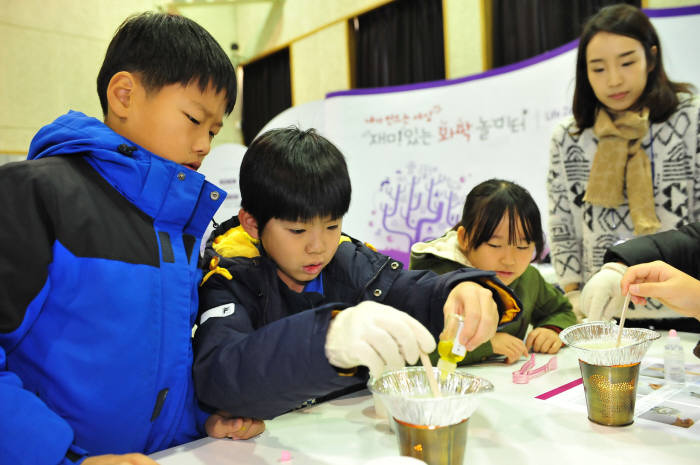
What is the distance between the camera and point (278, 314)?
3.68ft

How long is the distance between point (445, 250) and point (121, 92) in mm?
1026

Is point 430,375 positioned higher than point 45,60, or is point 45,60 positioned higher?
point 45,60

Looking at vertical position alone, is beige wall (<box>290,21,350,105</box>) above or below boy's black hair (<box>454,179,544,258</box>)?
above

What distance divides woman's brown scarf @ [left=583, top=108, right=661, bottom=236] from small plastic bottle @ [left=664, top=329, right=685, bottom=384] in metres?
0.84

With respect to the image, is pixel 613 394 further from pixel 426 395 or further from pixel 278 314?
pixel 278 314

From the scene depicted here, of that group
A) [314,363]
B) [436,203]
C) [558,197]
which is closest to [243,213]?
[314,363]

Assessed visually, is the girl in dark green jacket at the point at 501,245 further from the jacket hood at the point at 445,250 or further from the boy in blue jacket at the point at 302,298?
the boy in blue jacket at the point at 302,298

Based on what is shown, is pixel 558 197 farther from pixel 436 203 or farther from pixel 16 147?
pixel 16 147

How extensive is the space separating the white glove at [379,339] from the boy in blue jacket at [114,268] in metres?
0.33

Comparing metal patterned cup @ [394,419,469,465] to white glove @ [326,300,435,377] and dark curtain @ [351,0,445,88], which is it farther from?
dark curtain @ [351,0,445,88]

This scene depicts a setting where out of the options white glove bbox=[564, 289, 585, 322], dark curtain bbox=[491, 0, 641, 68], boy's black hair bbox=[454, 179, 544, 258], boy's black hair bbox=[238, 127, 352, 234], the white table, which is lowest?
white glove bbox=[564, 289, 585, 322]

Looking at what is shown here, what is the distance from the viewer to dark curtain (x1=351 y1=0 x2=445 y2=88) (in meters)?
4.35

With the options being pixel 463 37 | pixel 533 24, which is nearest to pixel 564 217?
pixel 533 24

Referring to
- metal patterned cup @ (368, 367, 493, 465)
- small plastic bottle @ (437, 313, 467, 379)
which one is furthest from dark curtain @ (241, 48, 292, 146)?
metal patterned cup @ (368, 367, 493, 465)
